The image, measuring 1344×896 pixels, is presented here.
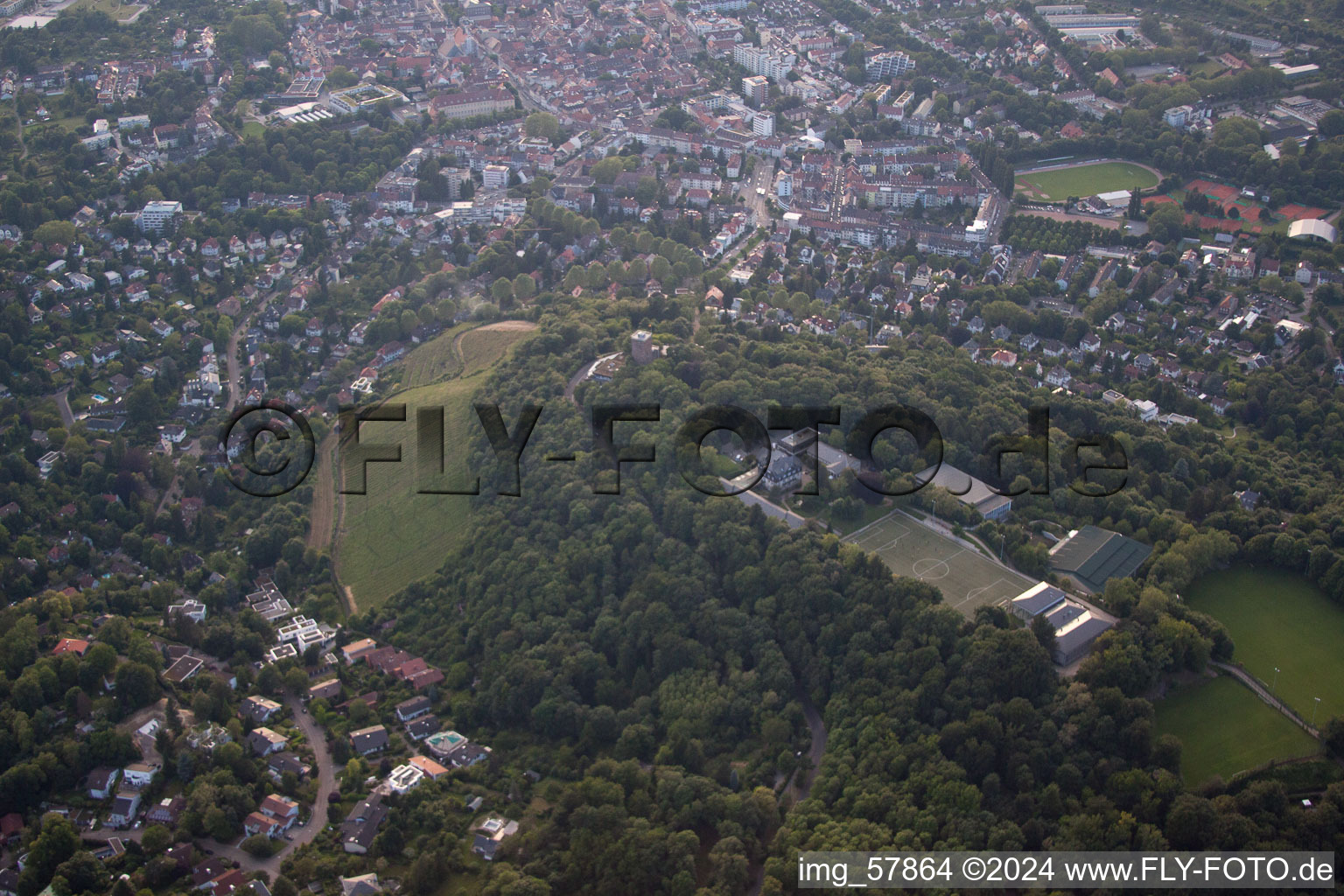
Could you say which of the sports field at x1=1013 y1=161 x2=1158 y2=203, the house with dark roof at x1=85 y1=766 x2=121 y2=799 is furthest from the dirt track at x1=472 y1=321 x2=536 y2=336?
the sports field at x1=1013 y1=161 x2=1158 y2=203

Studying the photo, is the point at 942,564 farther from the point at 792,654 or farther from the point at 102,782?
the point at 102,782

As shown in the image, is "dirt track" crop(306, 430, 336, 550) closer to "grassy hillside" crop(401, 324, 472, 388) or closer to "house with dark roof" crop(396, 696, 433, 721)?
"grassy hillside" crop(401, 324, 472, 388)

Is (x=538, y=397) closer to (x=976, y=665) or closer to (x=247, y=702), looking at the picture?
(x=247, y=702)

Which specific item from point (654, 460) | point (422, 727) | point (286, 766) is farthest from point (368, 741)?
point (654, 460)

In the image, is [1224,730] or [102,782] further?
[102,782]

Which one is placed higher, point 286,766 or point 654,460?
point 654,460

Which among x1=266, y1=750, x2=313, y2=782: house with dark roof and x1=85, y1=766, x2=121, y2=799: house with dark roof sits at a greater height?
x1=85, y1=766, x2=121, y2=799: house with dark roof

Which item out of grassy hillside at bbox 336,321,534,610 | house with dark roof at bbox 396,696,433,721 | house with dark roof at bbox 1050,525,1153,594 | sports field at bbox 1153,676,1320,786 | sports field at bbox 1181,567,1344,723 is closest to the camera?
sports field at bbox 1153,676,1320,786
